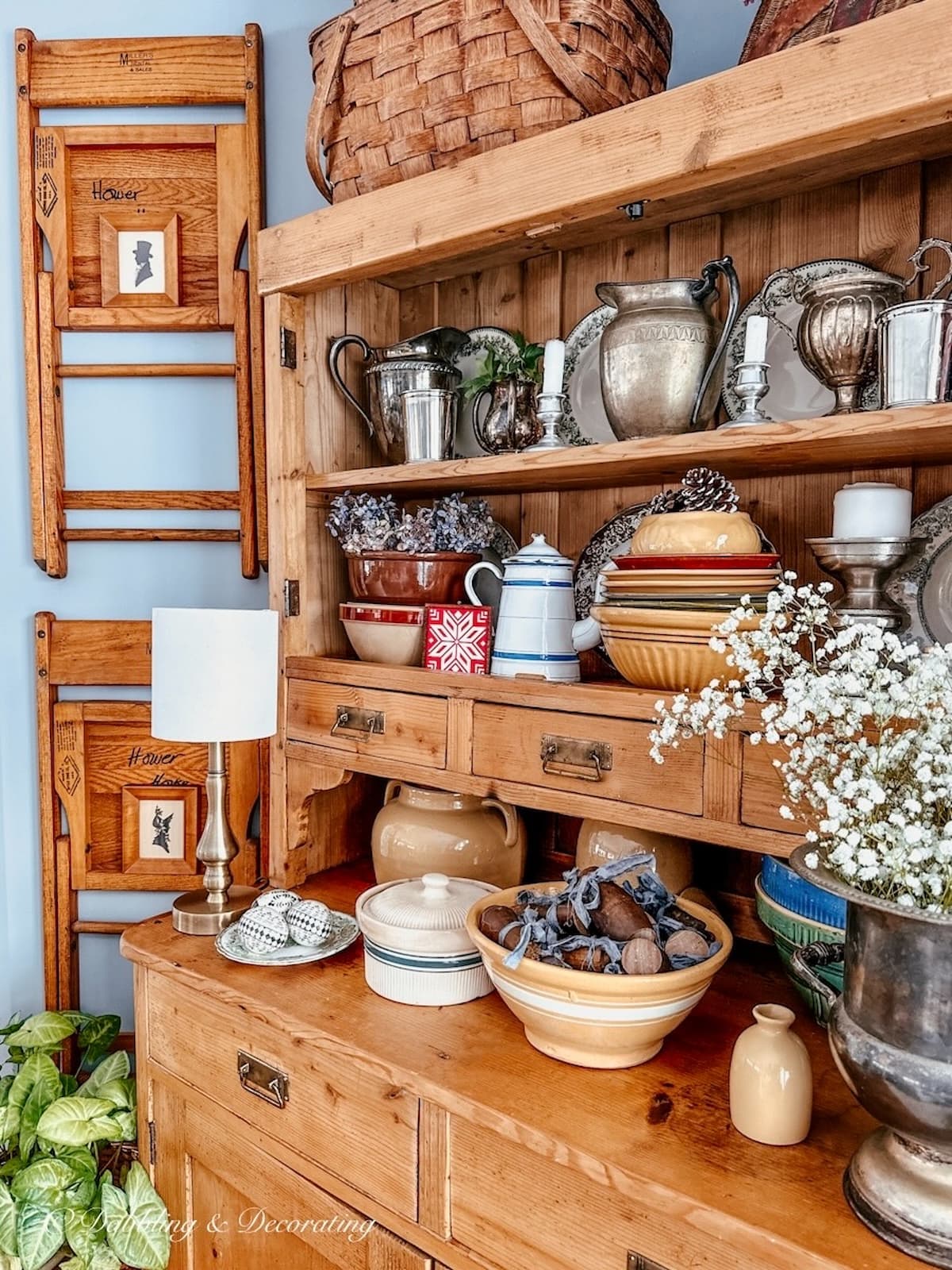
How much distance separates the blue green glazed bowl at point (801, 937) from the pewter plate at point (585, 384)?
730 mm

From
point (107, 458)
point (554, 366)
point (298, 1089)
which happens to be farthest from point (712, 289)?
point (107, 458)

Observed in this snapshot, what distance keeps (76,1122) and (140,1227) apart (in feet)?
0.75

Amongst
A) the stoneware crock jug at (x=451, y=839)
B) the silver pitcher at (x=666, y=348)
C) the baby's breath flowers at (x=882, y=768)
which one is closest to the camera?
the baby's breath flowers at (x=882, y=768)

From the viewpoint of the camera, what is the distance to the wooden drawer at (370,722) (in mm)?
1282

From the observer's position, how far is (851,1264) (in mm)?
688

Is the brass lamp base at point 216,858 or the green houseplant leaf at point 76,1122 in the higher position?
the brass lamp base at point 216,858

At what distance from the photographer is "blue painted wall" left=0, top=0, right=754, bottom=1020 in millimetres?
1774

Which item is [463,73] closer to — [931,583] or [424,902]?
[931,583]

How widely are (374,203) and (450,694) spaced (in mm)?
725

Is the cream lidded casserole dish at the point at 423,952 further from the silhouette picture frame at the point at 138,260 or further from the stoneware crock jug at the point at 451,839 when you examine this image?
the silhouette picture frame at the point at 138,260

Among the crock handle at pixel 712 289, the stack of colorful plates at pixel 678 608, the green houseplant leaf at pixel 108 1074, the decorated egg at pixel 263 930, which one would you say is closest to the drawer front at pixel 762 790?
the stack of colorful plates at pixel 678 608

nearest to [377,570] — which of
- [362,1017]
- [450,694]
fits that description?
[450,694]

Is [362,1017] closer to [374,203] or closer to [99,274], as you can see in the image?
[374,203]

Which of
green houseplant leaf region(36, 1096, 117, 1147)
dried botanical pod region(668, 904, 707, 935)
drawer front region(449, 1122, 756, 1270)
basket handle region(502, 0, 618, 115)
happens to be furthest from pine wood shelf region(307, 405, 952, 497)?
green houseplant leaf region(36, 1096, 117, 1147)
